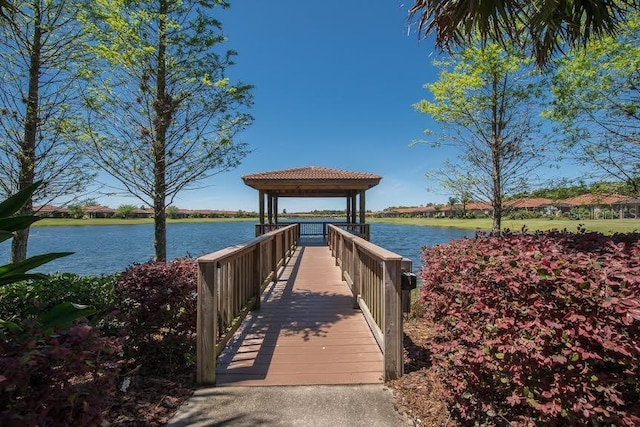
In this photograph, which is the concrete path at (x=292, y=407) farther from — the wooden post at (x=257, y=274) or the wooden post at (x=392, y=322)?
the wooden post at (x=257, y=274)

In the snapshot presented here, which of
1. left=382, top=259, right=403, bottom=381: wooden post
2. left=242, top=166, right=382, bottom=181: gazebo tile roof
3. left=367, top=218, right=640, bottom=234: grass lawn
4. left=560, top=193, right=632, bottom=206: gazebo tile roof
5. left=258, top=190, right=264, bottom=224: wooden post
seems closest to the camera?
left=382, top=259, right=403, bottom=381: wooden post

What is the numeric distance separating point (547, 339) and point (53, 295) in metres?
4.44

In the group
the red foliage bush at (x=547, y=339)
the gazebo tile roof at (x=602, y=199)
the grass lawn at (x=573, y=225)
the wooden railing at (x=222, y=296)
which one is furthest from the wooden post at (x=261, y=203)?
the red foliage bush at (x=547, y=339)

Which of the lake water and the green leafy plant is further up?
the green leafy plant

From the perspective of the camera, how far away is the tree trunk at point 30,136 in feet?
16.6

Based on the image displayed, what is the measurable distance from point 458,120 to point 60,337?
892 cm

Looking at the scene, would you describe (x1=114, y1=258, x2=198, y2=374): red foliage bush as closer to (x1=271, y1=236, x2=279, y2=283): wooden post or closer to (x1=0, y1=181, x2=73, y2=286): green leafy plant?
(x1=0, y1=181, x2=73, y2=286): green leafy plant

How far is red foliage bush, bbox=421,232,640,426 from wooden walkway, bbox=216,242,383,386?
1084 millimetres

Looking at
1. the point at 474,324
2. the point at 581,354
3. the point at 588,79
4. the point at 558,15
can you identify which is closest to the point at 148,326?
the point at 474,324

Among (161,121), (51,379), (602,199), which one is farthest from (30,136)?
(602,199)

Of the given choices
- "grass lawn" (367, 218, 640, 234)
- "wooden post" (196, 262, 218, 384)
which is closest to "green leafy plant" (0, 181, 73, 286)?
"wooden post" (196, 262, 218, 384)

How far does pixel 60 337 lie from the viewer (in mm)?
1452

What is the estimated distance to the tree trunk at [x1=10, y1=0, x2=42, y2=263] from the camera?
16.6 feet

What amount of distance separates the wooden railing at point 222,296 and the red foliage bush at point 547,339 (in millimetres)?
1886
